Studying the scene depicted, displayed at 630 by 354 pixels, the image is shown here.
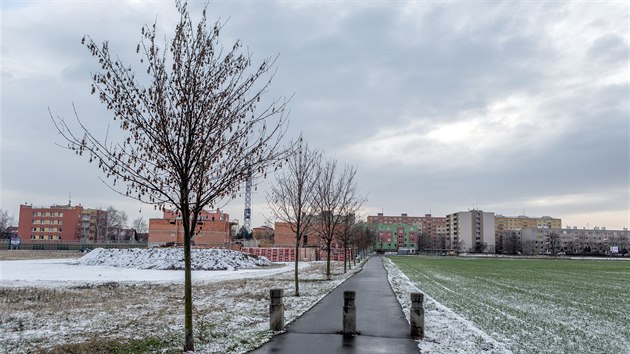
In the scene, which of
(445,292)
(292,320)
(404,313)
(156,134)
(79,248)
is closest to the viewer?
(156,134)

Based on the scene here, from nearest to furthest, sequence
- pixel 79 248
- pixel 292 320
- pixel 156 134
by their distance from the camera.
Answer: pixel 156 134, pixel 292 320, pixel 79 248

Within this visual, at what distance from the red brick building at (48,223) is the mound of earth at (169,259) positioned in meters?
91.2

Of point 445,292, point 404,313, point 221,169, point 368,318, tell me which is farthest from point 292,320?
point 445,292

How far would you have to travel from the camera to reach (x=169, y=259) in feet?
143

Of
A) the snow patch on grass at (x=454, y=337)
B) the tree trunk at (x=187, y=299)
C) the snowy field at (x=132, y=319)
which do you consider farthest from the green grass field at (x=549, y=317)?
the tree trunk at (x=187, y=299)

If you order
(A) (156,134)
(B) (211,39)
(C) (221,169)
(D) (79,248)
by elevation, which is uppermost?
(B) (211,39)

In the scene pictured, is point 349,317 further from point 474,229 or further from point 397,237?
point 474,229

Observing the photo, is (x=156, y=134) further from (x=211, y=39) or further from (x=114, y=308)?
(x=114, y=308)

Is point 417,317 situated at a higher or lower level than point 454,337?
higher

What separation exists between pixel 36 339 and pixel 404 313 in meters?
9.01

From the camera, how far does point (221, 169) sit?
931 cm

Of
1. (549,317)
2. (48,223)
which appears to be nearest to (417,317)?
(549,317)

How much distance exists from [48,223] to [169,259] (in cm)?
10420

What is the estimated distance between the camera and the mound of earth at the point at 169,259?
42.3 m
